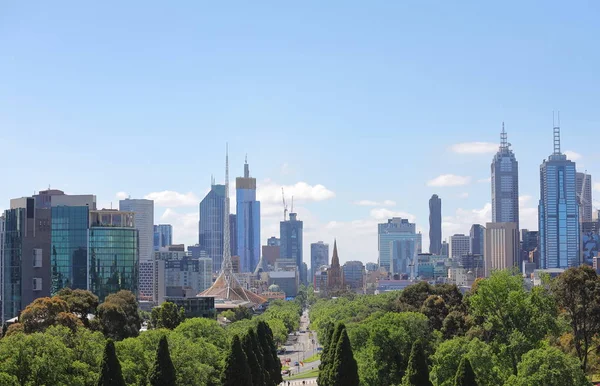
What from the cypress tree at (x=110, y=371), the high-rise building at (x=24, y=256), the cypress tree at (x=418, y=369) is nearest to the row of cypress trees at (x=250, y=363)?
the cypress tree at (x=110, y=371)

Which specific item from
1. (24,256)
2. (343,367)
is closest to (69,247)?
(24,256)

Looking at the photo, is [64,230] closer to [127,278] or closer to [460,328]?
[127,278]

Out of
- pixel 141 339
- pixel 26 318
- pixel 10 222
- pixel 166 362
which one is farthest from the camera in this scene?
pixel 10 222

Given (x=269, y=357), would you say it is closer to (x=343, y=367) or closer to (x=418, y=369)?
(x=343, y=367)

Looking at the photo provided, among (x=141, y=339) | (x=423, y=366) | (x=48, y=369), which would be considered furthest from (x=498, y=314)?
(x=48, y=369)

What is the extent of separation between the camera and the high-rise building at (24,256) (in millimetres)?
166375

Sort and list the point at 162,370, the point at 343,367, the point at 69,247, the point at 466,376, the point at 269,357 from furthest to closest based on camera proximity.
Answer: the point at 69,247 < the point at 269,357 < the point at 343,367 < the point at 162,370 < the point at 466,376

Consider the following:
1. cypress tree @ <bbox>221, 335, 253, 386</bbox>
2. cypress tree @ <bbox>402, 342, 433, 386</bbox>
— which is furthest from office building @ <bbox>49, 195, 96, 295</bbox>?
cypress tree @ <bbox>402, 342, 433, 386</bbox>

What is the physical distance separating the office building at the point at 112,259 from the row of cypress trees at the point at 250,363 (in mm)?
90226

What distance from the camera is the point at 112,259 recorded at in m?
176

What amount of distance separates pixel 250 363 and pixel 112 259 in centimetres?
10969

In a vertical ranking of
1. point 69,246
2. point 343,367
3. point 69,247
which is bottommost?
point 343,367

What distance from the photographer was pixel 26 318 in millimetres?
93125

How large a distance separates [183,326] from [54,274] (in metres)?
84.9
